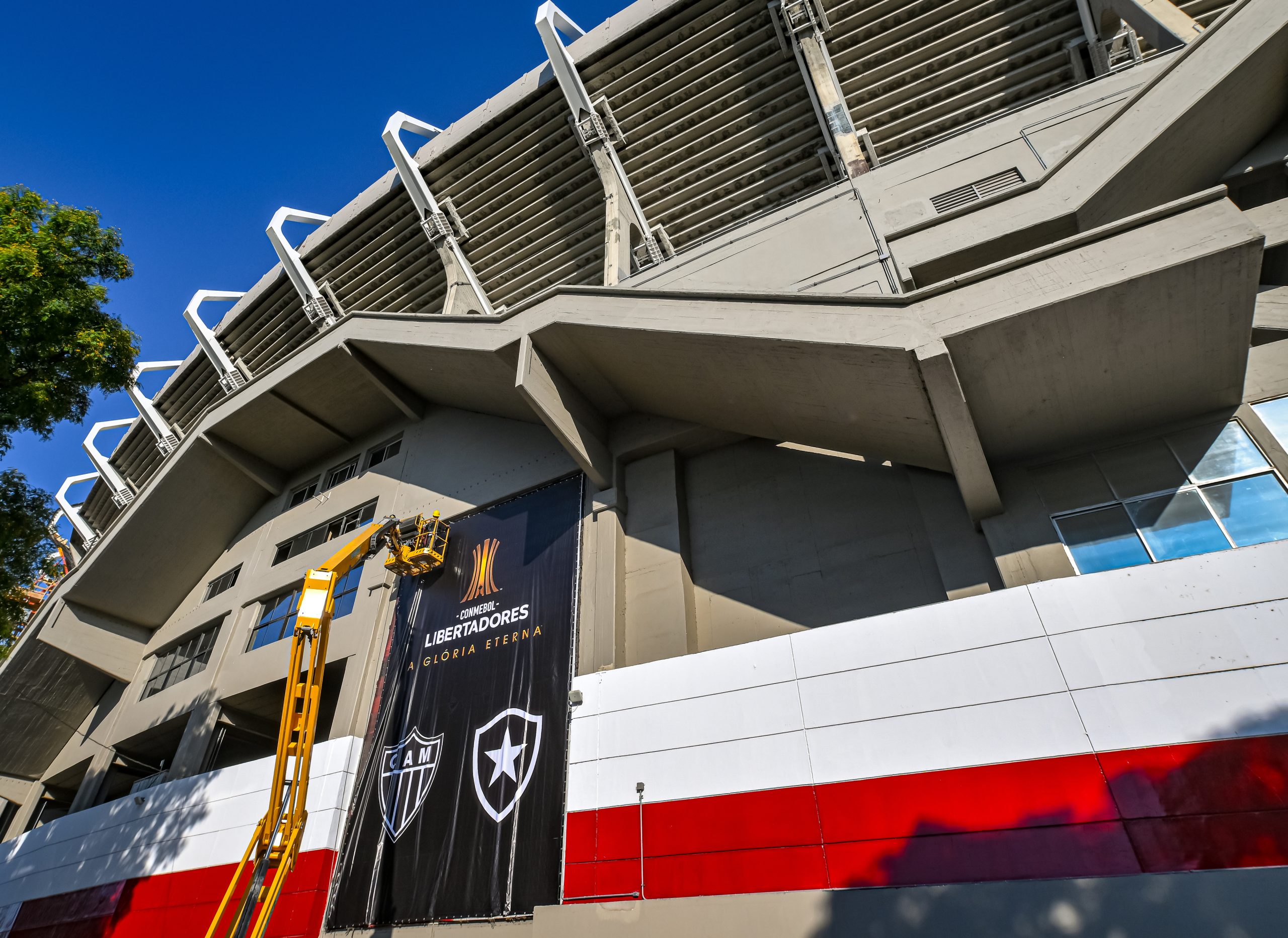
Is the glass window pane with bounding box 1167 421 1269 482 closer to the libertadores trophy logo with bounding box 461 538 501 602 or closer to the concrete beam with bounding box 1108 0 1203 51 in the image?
the concrete beam with bounding box 1108 0 1203 51

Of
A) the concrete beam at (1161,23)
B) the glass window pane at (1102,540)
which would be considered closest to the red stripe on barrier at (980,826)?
the glass window pane at (1102,540)

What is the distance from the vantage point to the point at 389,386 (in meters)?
19.3

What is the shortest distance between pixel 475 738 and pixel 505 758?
1008 mm

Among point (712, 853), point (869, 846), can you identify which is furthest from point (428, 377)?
point (869, 846)

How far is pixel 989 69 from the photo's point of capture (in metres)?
17.2

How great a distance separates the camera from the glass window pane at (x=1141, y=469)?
9.95m

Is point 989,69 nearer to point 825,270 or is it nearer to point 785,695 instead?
point 825,270

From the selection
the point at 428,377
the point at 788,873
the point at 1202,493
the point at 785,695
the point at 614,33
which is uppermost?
the point at 614,33

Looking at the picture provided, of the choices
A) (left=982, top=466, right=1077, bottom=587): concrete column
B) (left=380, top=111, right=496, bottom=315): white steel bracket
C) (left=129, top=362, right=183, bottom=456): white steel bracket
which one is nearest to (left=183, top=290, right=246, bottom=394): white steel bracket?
(left=129, top=362, right=183, bottom=456): white steel bracket

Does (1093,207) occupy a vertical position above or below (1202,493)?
above

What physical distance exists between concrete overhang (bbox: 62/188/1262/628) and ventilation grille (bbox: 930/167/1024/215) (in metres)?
5.81

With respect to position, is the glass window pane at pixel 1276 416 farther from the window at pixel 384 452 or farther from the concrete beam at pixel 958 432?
the window at pixel 384 452

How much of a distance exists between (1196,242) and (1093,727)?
597cm

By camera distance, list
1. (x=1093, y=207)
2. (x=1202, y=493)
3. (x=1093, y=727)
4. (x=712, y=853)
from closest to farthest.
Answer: (x=1093, y=727), (x=712, y=853), (x=1202, y=493), (x=1093, y=207)
